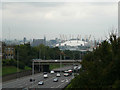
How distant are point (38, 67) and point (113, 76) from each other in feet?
104

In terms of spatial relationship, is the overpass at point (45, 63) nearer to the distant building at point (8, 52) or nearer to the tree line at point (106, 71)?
the distant building at point (8, 52)

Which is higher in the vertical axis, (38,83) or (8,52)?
(8,52)

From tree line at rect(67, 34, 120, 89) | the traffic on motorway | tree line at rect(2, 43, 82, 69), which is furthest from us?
tree line at rect(2, 43, 82, 69)

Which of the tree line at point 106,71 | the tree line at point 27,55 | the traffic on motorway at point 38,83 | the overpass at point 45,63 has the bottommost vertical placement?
the traffic on motorway at point 38,83

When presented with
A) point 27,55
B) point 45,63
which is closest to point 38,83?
point 45,63

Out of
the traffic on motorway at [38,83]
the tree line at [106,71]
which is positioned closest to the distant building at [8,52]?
the traffic on motorway at [38,83]

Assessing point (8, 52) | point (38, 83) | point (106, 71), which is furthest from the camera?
point (8, 52)

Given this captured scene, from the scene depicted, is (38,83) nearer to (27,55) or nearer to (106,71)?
(27,55)

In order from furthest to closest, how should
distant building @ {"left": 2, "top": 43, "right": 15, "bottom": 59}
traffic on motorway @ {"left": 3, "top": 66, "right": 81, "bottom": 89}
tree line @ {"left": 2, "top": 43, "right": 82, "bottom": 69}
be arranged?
distant building @ {"left": 2, "top": 43, "right": 15, "bottom": 59}
tree line @ {"left": 2, "top": 43, "right": 82, "bottom": 69}
traffic on motorway @ {"left": 3, "top": 66, "right": 81, "bottom": 89}

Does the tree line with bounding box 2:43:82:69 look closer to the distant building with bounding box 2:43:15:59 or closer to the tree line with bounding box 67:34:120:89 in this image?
the distant building with bounding box 2:43:15:59

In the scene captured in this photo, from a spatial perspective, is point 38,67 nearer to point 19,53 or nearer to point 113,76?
point 19,53

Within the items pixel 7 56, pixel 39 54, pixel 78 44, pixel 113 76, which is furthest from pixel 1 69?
pixel 78 44

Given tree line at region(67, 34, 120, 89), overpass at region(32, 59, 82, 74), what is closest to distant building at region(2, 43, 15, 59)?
overpass at region(32, 59, 82, 74)

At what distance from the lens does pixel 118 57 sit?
19.9 feet
